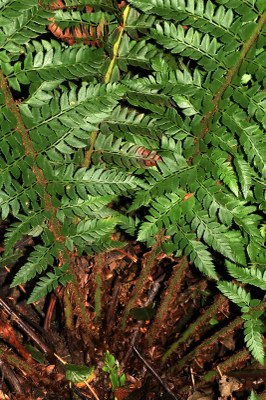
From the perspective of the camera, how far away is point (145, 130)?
1.63m

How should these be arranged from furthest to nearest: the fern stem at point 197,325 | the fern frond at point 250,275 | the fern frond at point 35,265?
the fern stem at point 197,325 → the fern frond at point 35,265 → the fern frond at point 250,275

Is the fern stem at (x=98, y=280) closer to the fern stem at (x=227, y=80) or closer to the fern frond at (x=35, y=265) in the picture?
the fern frond at (x=35, y=265)

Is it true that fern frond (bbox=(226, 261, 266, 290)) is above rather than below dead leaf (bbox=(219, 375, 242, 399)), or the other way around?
above

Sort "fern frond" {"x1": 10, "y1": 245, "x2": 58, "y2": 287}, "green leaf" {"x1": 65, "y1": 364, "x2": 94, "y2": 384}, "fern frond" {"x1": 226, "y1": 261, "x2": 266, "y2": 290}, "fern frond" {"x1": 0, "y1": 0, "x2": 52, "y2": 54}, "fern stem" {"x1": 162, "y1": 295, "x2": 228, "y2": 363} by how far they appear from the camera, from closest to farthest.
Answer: "fern frond" {"x1": 0, "y1": 0, "x2": 52, "y2": 54}, "fern frond" {"x1": 226, "y1": 261, "x2": 266, "y2": 290}, "fern frond" {"x1": 10, "y1": 245, "x2": 58, "y2": 287}, "green leaf" {"x1": 65, "y1": 364, "x2": 94, "y2": 384}, "fern stem" {"x1": 162, "y1": 295, "x2": 228, "y2": 363}

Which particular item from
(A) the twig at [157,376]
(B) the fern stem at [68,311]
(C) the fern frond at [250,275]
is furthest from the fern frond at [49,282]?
(C) the fern frond at [250,275]

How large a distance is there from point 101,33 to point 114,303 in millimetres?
879

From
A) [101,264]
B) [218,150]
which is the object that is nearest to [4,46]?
[218,150]

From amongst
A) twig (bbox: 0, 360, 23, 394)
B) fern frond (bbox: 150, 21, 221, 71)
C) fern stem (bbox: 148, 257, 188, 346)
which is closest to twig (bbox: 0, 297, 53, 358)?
twig (bbox: 0, 360, 23, 394)

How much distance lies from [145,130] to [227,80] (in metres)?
0.30

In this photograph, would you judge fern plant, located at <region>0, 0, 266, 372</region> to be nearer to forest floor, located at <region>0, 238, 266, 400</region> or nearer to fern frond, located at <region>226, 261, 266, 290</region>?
fern frond, located at <region>226, 261, 266, 290</region>

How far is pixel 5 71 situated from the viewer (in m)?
1.40

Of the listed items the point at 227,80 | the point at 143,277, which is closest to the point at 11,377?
the point at 143,277

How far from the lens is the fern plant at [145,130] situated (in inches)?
54.0

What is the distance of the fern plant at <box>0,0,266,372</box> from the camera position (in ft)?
4.50
